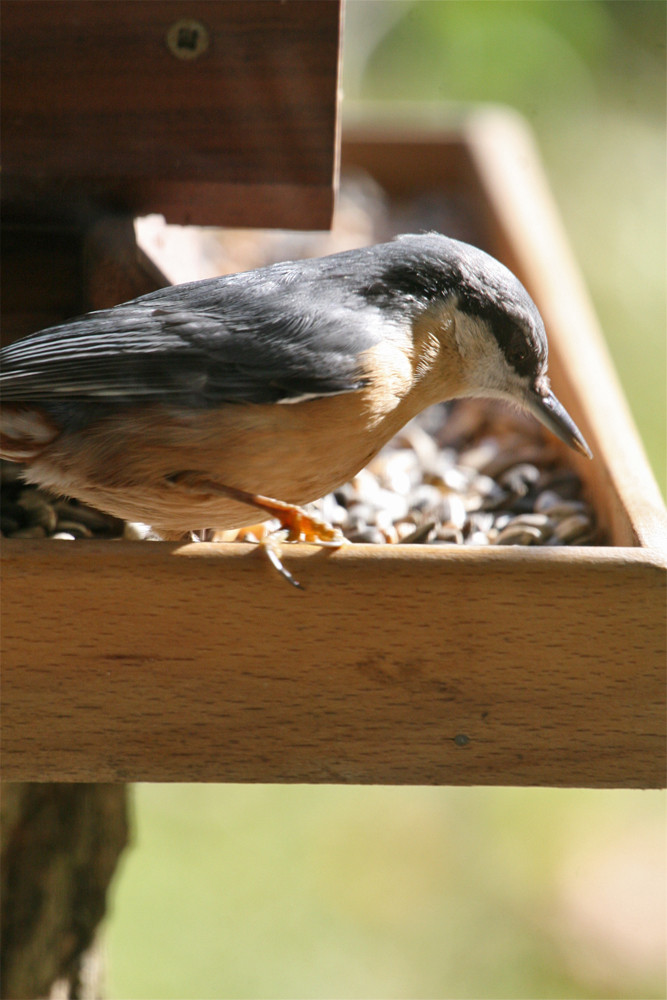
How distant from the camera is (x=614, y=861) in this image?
3205 mm

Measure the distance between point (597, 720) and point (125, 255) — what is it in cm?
106

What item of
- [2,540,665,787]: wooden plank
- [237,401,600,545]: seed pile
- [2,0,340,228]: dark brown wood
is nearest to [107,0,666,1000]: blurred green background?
[237,401,600,545]: seed pile

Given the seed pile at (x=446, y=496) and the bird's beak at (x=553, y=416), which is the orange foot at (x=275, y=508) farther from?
the bird's beak at (x=553, y=416)

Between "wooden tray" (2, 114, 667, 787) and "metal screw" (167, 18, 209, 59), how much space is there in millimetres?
814

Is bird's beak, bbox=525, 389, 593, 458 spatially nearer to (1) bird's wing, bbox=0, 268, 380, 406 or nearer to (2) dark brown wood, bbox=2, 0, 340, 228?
(1) bird's wing, bbox=0, 268, 380, 406

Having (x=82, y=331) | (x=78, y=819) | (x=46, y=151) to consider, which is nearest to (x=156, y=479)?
(x=82, y=331)

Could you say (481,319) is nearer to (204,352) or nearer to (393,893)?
(204,352)

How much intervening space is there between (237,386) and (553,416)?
1.89 feet

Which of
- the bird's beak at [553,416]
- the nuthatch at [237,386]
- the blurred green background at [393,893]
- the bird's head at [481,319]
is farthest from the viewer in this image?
the blurred green background at [393,893]

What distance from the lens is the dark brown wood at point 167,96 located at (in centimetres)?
155

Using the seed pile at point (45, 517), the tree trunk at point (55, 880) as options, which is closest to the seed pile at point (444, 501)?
the seed pile at point (45, 517)

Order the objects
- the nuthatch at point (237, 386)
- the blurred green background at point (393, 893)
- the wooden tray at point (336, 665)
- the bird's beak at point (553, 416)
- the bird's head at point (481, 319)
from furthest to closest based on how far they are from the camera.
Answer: the blurred green background at point (393, 893)
the bird's beak at point (553, 416)
the bird's head at point (481, 319)
the nuthatch at point (237, 386)
the wooden tray at point (336, 665)

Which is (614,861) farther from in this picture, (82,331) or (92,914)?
(82,331)

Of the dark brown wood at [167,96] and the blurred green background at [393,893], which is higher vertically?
the dark brown wood at [167,96]
